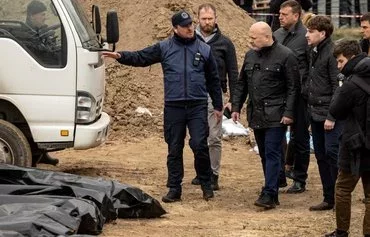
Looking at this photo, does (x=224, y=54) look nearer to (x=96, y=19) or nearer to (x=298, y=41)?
(x=298, y=41)

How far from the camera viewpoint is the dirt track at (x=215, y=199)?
9.23 meters

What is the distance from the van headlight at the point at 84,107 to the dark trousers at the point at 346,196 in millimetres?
3416

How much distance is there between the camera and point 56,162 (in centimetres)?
1278

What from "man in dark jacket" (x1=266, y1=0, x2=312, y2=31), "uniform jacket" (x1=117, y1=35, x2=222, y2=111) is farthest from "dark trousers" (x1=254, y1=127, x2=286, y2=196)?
"man in dark jacket" (x1=266, y1=0, x2=312, y2=31)

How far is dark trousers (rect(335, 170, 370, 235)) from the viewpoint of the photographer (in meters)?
8.59

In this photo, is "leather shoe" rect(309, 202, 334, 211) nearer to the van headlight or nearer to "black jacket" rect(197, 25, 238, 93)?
"black jacket" rect(197, 25, 238, 93)

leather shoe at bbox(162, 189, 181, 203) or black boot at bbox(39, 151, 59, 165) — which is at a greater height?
leather shoe at bbox(162, 189, 181, 203)

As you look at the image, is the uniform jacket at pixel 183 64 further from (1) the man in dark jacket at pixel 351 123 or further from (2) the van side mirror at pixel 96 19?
(1) the man in dark jacket at pixel 351 123

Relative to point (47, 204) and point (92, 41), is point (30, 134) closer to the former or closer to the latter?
point (92, 41)

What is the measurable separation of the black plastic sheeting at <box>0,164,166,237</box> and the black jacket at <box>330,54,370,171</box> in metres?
2.10

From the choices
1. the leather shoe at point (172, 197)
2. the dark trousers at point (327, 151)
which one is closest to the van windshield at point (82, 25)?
the leather shoe at point (172, 197)

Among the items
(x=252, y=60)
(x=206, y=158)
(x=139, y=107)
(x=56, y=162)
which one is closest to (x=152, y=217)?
(x=206, y=158)

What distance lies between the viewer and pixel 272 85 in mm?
10180

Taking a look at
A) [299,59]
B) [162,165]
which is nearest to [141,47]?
[162,165]
